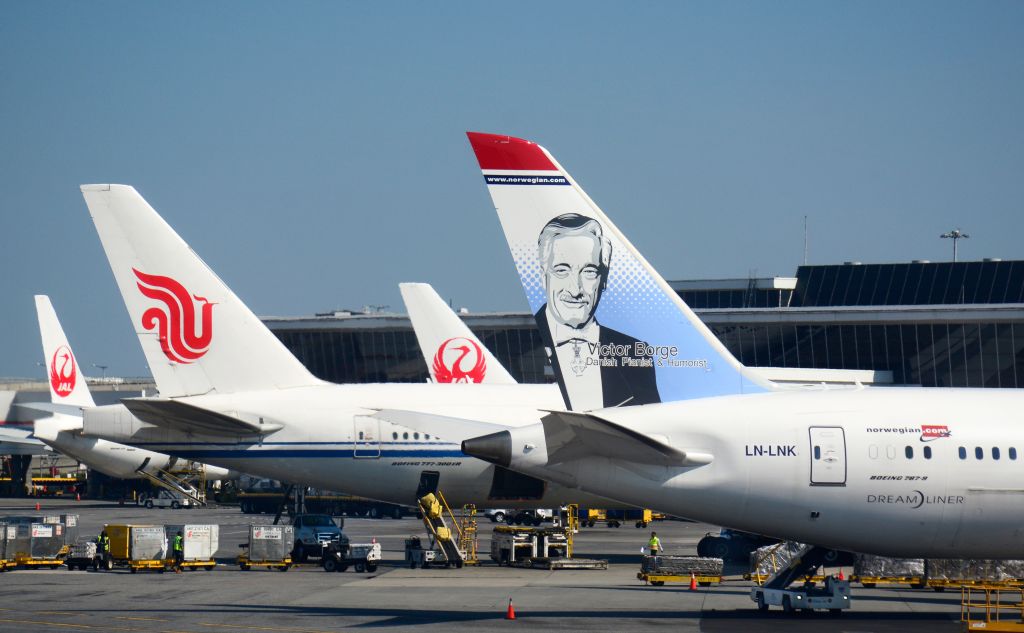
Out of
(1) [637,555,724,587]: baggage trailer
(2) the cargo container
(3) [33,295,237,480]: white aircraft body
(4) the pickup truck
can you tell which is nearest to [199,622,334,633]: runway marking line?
(1) [637,555,724,587]: baggage trailer

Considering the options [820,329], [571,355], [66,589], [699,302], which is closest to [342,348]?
[699,302]

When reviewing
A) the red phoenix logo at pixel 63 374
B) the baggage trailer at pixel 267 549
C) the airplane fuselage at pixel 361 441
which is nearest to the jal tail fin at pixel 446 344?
the airplane fuselage at pixel 361 441

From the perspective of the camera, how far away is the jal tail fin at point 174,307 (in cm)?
3944

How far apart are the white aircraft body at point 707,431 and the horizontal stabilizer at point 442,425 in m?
3.53

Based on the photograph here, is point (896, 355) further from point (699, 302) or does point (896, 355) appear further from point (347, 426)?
point (347, 426)

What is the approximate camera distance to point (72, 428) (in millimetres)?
73812

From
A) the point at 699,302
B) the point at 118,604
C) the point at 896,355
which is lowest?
the point at 118,604

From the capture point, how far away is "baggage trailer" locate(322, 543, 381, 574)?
41.3 metres

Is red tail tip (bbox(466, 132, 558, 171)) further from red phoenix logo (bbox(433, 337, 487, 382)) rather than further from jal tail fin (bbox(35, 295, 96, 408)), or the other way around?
jal tail fin (bbox(35, 295, 96, 408))

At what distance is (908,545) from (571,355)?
28.3ft

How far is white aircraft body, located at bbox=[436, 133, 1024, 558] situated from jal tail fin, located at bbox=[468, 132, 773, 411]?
29 mm

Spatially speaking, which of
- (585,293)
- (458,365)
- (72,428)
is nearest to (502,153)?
(585,293)

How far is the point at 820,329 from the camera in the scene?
8856 cm

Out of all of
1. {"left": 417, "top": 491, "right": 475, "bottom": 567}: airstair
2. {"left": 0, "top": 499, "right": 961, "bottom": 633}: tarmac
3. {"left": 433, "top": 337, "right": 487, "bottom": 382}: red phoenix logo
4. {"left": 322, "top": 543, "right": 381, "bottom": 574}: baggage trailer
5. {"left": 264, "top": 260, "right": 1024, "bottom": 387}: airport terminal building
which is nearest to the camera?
{"left": 0, "top": 499, "right": 961, "bottom": 633}: tarmac
